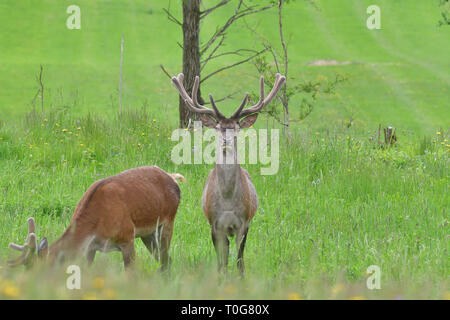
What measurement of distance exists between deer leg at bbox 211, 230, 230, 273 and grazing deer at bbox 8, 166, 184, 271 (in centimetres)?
44

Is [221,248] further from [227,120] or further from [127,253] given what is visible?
[227,120]

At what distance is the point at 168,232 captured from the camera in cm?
612

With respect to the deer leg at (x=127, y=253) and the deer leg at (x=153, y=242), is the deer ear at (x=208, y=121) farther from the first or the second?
the deer leg at (x=127, y=253)

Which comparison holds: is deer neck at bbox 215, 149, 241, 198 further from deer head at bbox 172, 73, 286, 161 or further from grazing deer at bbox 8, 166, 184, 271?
grazing deer at bbox 8, 166, 184, 271

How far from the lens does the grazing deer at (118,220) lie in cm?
496

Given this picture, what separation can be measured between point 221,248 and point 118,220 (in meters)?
1.08

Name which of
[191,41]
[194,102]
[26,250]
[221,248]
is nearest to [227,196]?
[221,248]

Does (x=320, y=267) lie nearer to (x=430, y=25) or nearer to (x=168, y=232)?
(x=168, y=232)

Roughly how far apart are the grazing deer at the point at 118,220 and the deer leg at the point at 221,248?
1.43 feet

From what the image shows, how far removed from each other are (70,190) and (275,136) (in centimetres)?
→ 355

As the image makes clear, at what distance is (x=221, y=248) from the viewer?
5.99m

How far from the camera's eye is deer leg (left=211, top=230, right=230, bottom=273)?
5.97m

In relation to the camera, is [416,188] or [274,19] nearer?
[416,188]
